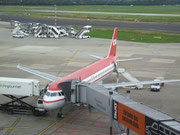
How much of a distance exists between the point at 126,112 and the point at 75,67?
119 ft

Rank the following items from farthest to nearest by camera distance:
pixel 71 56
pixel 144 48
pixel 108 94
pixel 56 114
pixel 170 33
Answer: pixel 170 33, pixel 144 48, pixel 71 56, pixel 56 114, pixel 108 94

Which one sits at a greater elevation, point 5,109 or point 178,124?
point 178,124

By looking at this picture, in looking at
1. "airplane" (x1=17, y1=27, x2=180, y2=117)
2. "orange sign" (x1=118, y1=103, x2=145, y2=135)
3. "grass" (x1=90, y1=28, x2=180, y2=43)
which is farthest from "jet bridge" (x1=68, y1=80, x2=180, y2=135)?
"grass" (x1=90, y1=28, x2=180, y2=43)

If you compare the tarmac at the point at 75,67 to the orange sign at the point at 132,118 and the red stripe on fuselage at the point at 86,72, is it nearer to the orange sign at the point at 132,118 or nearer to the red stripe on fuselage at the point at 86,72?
the red stripe on fuselage at the point at 86,72

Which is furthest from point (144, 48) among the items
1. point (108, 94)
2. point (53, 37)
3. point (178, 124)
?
point (178, 124)

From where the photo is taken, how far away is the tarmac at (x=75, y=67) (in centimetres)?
3177

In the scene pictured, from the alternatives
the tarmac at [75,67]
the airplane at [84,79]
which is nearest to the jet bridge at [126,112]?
the airplane at [84,79]

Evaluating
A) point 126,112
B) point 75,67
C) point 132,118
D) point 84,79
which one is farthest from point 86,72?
point 75,67

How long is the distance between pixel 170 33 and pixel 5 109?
81.7m

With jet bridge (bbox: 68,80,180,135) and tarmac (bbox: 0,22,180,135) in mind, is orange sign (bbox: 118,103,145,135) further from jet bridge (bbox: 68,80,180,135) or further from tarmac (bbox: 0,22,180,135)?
tarmac (bbox: 0,22,180,135)

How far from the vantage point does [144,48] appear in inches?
3130

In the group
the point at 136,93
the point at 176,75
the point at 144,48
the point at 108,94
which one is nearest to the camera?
the point at 108,94

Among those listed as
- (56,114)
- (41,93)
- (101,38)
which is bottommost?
(56,114)

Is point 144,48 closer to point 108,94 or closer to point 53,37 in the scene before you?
point 53,37
